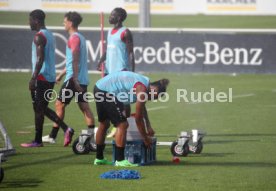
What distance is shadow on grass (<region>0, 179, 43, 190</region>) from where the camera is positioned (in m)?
14.0

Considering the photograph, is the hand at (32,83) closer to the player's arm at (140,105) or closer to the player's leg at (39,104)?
the player's leg at (39,104)

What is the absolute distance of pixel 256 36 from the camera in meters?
32.1

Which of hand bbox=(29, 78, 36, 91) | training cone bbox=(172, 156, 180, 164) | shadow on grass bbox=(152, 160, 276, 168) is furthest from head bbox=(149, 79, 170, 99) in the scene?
hand bbox=(29, 78, 36, 91)

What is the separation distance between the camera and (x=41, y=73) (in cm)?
1845

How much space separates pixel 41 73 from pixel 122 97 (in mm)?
3238

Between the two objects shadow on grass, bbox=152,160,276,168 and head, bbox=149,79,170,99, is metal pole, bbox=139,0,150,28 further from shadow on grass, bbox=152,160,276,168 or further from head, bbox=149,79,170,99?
head, bbox=149,79,170,99

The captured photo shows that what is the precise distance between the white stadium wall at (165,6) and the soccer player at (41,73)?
3658cm

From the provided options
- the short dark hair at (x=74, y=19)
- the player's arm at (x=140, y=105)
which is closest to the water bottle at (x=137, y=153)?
the player's arm at (x=140, y=105)

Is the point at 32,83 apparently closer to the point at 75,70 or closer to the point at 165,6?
the point at 75,70

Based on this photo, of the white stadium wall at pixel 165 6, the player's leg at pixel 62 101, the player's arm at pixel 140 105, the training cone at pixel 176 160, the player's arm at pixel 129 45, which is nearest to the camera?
the player's arm at pixel 140 105

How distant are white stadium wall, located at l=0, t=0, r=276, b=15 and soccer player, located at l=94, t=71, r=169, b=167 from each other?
129 feet

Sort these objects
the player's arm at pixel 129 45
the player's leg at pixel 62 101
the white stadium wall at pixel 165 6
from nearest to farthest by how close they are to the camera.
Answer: the player's leg at pixel 62 101 → the player's arm at pixel 129 45 → the white stadium wall at pixel 165 6

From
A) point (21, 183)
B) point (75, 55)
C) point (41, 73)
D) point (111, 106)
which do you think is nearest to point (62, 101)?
point (41, 73)

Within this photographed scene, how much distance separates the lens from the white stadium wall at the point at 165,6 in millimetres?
54594
